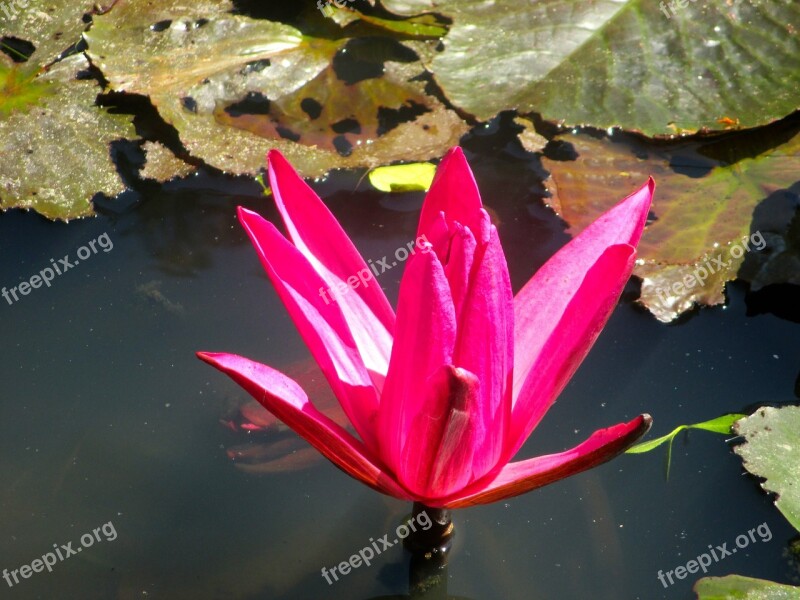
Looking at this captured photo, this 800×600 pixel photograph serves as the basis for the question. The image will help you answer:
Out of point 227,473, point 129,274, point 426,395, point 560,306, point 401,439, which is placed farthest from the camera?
point 129,274

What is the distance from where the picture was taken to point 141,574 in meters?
1.94

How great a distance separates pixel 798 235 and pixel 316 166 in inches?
59.0

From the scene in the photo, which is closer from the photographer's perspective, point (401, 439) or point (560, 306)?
point (401, 439)

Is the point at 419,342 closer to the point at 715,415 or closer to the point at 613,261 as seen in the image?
the point at 613,261

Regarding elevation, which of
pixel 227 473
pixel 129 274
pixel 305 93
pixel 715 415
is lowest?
pixel 715 415

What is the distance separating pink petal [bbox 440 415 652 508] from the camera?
133 cm

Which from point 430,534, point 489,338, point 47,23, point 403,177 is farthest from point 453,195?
point 47,23

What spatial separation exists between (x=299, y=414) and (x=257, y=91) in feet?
5.85

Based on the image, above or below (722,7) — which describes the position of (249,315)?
below

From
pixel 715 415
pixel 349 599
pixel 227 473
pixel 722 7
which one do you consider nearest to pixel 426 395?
pixel 349 599
